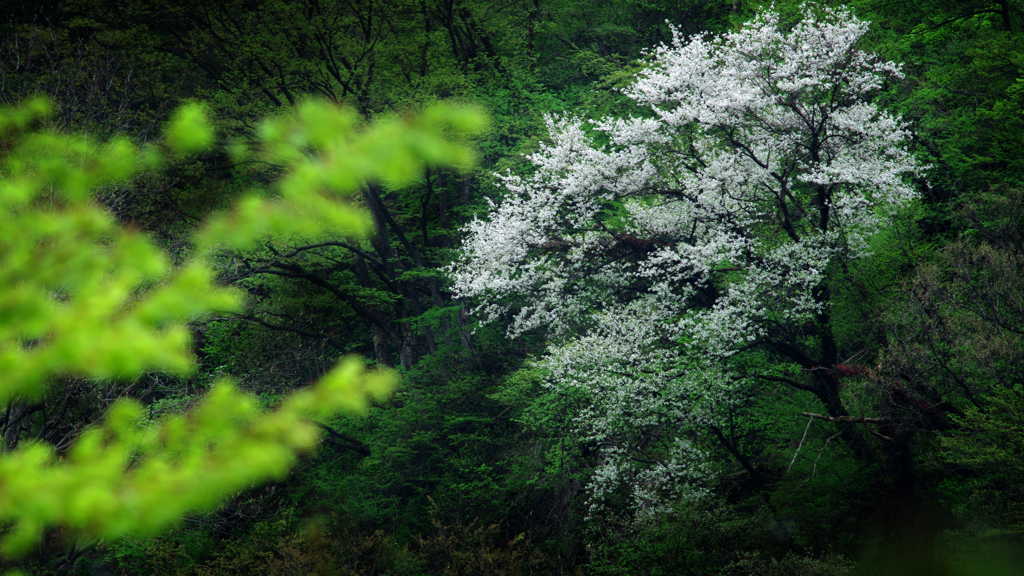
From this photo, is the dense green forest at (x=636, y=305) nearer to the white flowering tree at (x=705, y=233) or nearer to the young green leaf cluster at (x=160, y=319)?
the white flowering tree at (x=705, y=233)

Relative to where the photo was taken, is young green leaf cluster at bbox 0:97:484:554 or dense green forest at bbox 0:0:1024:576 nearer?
young green leaf cluster at bbox 0:97:484:554

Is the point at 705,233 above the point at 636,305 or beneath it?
above

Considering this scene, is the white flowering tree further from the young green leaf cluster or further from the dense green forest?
the young green leaf cluster

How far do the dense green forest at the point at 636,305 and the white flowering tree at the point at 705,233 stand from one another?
7 centimetres

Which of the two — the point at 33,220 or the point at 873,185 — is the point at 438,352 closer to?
the point at 873,185

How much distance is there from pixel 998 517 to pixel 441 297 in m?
13.0

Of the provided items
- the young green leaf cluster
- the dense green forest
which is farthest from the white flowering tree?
the young green leaf cluster

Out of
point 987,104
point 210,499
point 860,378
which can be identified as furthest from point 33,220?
point 987,104

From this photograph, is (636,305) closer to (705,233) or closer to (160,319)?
(705,233)

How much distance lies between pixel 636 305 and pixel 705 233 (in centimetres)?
184

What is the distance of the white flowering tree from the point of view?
9.66 meters

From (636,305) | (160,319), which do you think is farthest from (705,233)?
(160,319)

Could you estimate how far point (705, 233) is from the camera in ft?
36.9

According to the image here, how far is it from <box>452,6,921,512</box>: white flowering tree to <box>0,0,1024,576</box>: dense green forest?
74 millimetres
